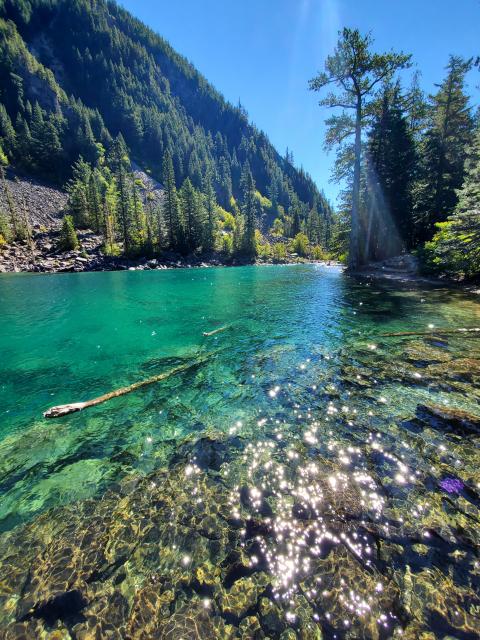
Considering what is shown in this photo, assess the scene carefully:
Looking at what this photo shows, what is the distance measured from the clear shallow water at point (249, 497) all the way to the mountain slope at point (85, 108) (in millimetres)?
132623

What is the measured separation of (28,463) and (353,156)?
36.6m

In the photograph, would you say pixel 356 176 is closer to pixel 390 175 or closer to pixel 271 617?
pixel 390 175

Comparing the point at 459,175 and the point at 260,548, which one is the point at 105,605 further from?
the point at 459,175

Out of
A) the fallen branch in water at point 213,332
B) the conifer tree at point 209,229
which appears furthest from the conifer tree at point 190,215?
the fallen branch in water at point 213,332

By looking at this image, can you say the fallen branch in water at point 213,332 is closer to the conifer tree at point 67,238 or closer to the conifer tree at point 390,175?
the conifer tree at point 390,175

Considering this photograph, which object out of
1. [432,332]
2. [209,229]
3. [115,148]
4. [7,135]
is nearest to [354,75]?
[432,332]

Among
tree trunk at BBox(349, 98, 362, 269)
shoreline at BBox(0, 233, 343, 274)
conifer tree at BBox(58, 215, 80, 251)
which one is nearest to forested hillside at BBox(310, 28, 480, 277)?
tree trunk at BBox(349, 98, 362, 269)

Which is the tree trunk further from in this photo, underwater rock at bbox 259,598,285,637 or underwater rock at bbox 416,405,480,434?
underwater rock at bbox 259,598,285,637

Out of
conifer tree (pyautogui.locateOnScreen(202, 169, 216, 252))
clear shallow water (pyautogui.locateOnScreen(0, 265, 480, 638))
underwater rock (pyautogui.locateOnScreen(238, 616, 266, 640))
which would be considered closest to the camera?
underwater rock (pyautogui.locateOnScreen(238, 616, 266, 640))

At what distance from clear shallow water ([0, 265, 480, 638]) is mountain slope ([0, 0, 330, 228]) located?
435 feet

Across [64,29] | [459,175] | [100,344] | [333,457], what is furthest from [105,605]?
[64,29]

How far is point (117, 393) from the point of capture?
775cm

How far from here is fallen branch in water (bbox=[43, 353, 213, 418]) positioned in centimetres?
676

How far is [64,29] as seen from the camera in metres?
190
